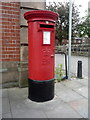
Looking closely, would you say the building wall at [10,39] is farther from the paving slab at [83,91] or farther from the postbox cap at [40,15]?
the paving slab at [83,91]

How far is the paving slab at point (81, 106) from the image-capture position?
2758 mm

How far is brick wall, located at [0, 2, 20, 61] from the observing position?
13.1ft

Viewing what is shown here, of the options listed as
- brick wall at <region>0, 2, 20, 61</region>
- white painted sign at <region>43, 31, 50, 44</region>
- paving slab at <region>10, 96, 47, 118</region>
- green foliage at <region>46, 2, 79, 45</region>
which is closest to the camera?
paving slab at <region>10, 96, 47, 118</region>

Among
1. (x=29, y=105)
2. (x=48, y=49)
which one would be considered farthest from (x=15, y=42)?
(x=29, y=105)

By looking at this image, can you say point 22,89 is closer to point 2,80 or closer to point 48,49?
point 2,80

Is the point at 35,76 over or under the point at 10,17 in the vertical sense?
under

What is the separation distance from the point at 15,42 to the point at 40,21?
1.44 metres

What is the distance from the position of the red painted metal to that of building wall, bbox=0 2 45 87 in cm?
94

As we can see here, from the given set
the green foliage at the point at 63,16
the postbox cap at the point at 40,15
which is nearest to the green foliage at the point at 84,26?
the green foliage at the point at 63,16

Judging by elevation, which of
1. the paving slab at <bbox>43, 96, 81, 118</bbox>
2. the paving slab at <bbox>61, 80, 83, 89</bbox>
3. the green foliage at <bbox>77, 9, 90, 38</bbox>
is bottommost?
the paving slab at <bbox>43, 96, 81, 118</bbox>

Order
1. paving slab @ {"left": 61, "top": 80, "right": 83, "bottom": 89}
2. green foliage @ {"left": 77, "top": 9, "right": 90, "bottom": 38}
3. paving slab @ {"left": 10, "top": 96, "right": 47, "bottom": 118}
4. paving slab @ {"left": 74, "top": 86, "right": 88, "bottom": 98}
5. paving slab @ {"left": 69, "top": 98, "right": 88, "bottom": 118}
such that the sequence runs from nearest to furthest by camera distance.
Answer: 1. paving slab @ {"left": 10, "top": 96, "right": 47, "bottom": 118}
2. paving slab @ {"left": 69, "top": 98, "right": 88, "bottom": 118}
3. paving slab @ {"left": 74, "top": 86, "right": 88, "bottom": 98}
4. paving slab @ {"left": 61, "top": 80, "right": 83, "bottom": 89}
5. green foliage @ {"left": 77, "top": 9, "right": 90, "bottom": 38}

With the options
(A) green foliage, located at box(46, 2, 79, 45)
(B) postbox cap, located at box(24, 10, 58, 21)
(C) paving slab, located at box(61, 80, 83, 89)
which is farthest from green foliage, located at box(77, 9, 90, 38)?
(B) postbox cap, located at box(24, 10, 58, 21)

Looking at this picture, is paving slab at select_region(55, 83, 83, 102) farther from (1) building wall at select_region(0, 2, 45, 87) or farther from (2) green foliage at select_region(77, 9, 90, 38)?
(2) green foliage at select_region(77, 9, 90, 38)

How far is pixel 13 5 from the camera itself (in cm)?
410
